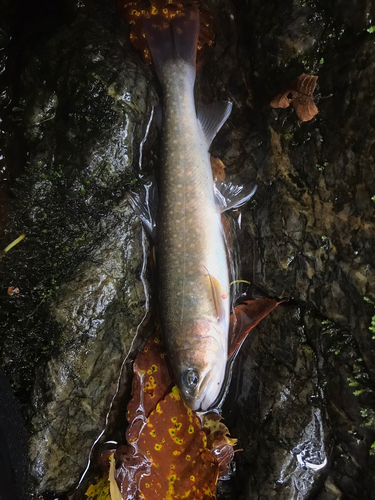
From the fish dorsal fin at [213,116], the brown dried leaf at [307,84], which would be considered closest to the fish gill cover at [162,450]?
the fish dorsal fin at [213,116]

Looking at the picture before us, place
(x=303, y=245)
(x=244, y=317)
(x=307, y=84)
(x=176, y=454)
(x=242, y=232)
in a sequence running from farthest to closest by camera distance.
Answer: (x=242, y=232), (x=244, y=317), (x=176, y=454), (x=303, y=245), (x=307, y=84)

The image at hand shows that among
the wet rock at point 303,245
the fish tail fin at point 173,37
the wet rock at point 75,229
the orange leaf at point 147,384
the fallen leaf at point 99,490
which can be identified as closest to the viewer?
the wet rock at point 303,245

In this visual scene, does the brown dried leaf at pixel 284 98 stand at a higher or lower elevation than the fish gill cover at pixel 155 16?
lower

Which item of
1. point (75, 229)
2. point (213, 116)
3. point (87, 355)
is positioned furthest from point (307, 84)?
point (87, 355)

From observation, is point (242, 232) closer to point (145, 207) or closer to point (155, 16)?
point (145, 207)

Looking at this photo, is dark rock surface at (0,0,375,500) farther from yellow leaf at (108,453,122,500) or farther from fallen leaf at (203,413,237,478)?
yellow leaf at (108,453,122,500)

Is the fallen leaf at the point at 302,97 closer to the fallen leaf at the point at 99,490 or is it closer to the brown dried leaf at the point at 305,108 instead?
the brown dried leaf at the point at 305,108

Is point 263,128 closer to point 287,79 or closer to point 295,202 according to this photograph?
point 287,79
